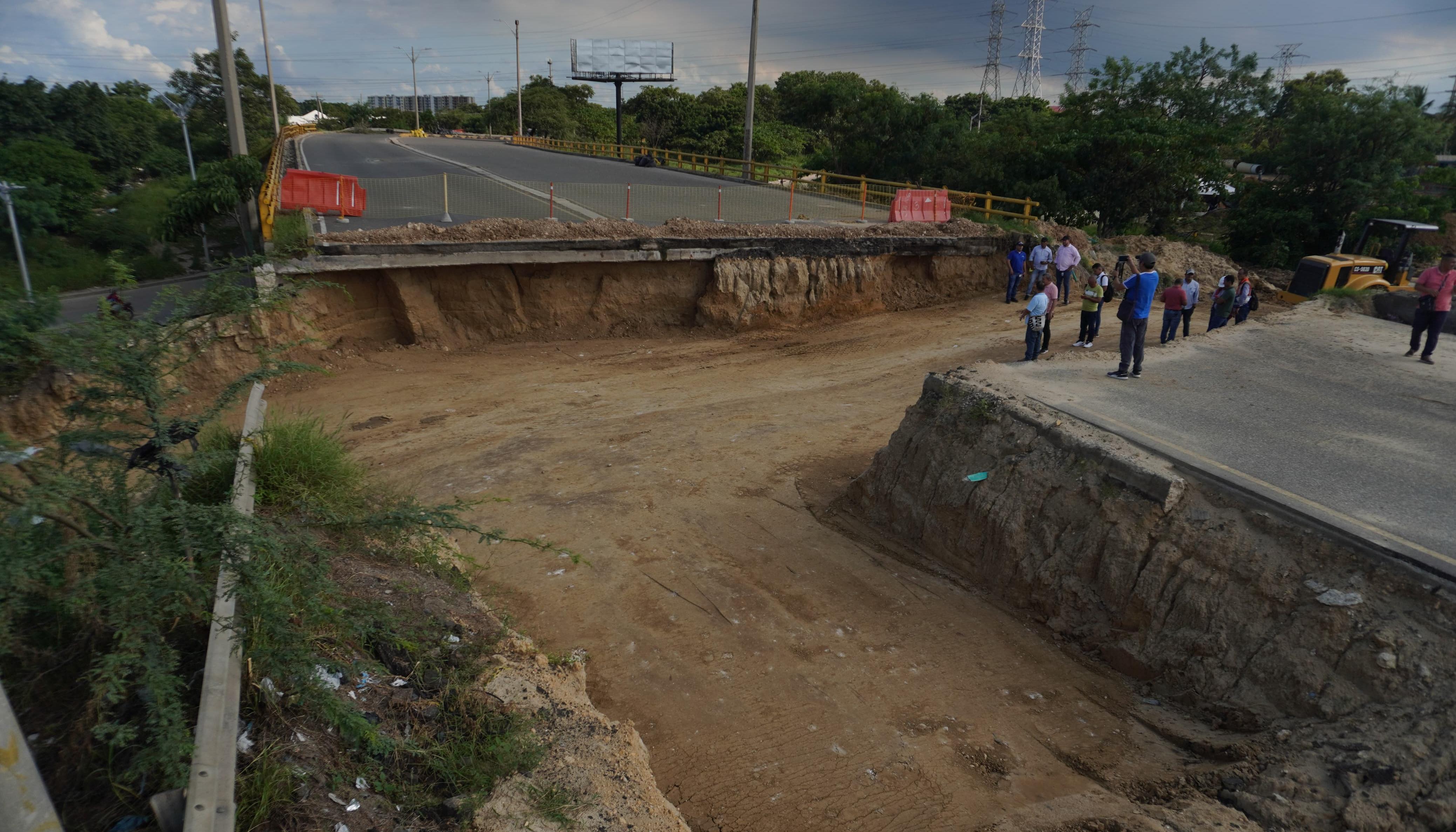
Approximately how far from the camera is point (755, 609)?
305 inches

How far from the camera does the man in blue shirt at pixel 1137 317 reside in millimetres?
9953

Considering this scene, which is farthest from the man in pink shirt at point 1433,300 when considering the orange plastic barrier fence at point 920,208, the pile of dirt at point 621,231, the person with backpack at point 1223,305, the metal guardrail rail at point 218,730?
the metal guardrail rail at point 218,730

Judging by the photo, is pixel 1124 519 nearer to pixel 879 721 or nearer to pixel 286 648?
pixel 879 721

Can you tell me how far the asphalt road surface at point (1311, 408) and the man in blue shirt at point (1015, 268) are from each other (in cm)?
684

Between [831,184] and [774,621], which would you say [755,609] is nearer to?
[774,621]

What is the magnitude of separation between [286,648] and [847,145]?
39.8 metres

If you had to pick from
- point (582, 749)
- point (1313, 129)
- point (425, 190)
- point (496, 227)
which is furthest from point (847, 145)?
point (582, 749)

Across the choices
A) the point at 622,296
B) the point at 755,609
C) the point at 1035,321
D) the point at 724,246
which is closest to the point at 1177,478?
the point at 755,609

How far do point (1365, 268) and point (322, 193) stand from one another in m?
23.7

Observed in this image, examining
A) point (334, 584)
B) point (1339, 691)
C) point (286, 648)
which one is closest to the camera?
point (286, 648)

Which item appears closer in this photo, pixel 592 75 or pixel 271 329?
pixel 271 329

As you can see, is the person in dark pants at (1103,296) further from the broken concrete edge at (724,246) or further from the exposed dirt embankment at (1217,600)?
the exposed dirt embankment at (1217,600)

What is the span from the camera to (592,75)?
5841 cm

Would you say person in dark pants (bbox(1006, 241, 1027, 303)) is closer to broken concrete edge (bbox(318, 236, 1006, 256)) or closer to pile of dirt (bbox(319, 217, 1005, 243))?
broken concrete edge (bbox(318, 236, 1006, 256))
